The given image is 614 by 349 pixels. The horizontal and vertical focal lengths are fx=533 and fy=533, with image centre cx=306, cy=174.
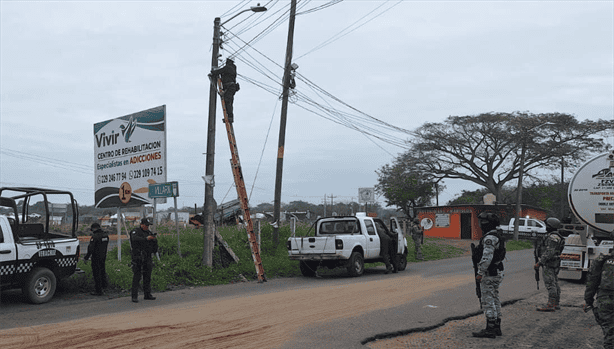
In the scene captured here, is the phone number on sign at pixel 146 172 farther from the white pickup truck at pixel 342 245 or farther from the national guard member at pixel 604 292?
the national guard member at pixel 604 292

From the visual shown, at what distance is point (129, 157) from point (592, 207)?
43.6 feet

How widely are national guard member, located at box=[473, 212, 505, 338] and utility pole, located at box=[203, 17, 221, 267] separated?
9.52m

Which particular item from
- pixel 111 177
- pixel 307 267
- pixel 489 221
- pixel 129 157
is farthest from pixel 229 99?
pixel 489 221

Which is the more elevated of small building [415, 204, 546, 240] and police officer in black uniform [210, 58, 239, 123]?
police officer in black uniform [210, 58, 239, 123]

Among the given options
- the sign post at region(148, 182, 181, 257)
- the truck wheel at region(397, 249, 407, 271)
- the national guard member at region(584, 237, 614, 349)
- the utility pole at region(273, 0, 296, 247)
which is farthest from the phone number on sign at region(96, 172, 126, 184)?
the national guard member at region(584, 237, 614, 349)

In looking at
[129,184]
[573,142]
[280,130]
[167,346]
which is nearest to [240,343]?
[167,346]

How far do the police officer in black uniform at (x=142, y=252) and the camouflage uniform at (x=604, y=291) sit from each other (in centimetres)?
820

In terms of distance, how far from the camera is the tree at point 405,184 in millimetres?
48159

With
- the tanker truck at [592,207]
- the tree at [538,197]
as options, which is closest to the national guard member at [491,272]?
the tanker truck at [592,207]

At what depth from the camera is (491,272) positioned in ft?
24.8

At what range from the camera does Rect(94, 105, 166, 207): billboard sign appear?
16.1 meters

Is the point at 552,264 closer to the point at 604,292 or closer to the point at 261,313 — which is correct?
the point at 604,292

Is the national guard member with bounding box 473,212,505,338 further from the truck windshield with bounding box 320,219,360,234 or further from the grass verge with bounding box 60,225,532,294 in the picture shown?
the truck windshield with bounding box 320,219,360,234

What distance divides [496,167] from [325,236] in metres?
33.9
